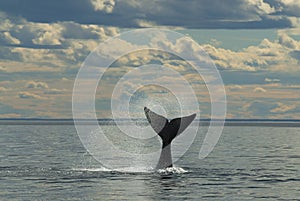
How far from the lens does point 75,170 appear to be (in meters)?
37.9

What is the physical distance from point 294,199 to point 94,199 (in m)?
8.22

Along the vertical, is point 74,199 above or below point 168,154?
below

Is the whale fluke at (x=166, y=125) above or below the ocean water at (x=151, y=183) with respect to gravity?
above

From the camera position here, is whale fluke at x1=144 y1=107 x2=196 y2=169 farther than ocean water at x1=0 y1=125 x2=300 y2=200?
Yes

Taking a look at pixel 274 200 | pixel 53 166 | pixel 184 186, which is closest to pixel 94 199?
pixel 184 186

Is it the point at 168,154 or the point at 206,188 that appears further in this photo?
the point at 168,154

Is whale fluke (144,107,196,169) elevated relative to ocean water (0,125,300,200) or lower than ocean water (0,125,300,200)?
elevated

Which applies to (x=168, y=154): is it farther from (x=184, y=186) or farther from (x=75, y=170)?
(x=75, y=170)

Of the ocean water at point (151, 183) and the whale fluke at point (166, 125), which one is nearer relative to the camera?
the ocean water at point (151, 183)

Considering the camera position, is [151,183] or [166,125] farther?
[166,125]

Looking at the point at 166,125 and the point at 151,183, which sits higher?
the point at 166,125

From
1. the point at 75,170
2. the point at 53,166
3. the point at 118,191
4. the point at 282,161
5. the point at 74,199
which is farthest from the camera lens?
the point at 282,161

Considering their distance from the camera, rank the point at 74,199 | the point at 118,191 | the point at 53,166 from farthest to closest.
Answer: the point at 53,166
the point at 118,191
the point at 74,199

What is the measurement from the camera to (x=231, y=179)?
33562 millimetres
